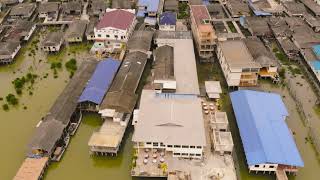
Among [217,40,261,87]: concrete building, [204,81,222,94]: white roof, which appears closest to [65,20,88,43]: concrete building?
[217,40,261,87]: concrete building

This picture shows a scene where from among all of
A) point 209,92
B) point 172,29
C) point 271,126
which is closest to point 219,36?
point 172,29

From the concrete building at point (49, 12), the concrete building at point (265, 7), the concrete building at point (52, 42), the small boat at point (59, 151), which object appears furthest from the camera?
the concrete building at point (49, 12)

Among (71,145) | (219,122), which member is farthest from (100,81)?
(219,122)

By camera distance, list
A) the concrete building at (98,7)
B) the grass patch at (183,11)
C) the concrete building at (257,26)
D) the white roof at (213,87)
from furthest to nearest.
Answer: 1. the grass patch at (183,11)
2. the concrete building at (98,7)
3. the concrete building at (257,26)
4. the white roof at (213,87)

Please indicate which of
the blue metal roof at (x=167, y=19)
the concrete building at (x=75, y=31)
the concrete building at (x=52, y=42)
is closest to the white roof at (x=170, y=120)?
the blue metal roof at (x=167, y=19)

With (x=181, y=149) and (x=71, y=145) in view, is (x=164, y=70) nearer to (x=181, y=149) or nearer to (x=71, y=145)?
(x=181, y=149)

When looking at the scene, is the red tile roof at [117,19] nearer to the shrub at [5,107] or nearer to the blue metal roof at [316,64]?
the shrub at [5,107]
